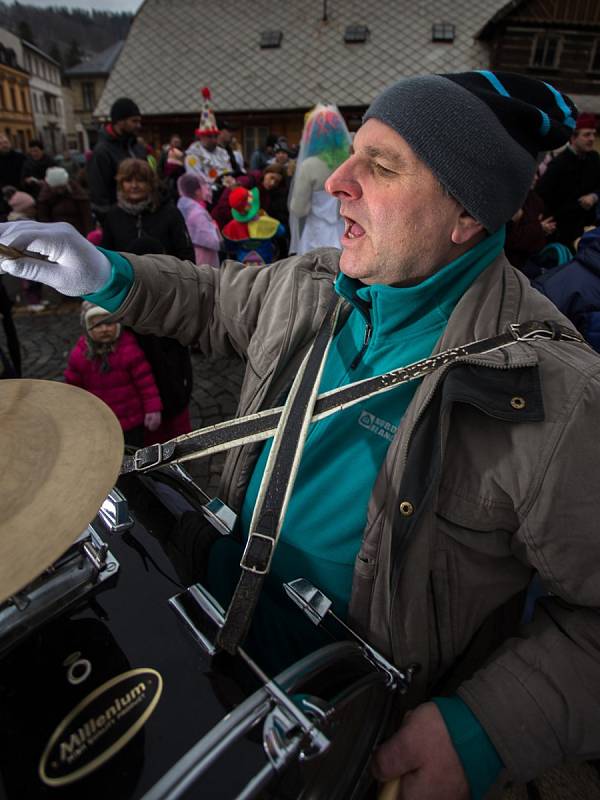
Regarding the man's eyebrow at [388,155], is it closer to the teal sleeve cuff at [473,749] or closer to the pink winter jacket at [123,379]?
the teal sleeve cuff at [473,749]

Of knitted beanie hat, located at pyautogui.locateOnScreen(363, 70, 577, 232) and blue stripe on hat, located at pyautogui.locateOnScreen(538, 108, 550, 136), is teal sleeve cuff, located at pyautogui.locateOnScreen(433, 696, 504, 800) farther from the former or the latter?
blue stripe on hat, located at pyautogui.locateOnScreen(538, 108, 550, 136)

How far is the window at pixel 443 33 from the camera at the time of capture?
18.0 meters

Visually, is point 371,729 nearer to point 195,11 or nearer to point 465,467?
point 465,467

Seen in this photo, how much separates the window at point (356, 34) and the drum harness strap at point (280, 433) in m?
22.0

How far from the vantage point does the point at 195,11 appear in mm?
20281

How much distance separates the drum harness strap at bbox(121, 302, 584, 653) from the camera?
3.40 feet

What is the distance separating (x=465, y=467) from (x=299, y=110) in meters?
20.2

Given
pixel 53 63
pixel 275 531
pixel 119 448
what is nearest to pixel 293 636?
pixel 275 531

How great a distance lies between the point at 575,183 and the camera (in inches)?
217

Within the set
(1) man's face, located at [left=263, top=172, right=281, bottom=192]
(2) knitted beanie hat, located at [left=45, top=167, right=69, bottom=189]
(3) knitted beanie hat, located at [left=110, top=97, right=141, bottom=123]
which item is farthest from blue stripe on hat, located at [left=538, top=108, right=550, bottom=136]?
(2) knitted beanie hat, located at [left=45, top=167, right=69, bottom=189]

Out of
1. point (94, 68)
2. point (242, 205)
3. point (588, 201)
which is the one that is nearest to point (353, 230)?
point (242, 205)

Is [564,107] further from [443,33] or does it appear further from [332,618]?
[443,33]

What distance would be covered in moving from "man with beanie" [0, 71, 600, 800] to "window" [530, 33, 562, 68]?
71.9 feet

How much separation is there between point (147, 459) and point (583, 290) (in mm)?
2327
